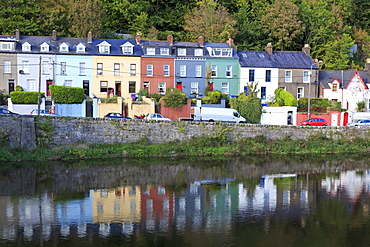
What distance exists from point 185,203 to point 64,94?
25.7 m

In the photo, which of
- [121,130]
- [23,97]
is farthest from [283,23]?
[23,97]

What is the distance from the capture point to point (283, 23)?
2596 inches

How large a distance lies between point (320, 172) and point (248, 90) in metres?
22.5

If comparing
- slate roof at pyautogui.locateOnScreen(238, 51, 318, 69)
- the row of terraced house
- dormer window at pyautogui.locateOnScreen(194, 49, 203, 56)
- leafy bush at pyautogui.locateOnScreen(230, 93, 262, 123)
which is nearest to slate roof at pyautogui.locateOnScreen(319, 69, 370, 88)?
the row of terraced house

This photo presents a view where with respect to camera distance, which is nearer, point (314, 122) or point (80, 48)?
point (314, 122)

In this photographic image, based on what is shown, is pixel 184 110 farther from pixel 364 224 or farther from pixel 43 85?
pixel 364 224

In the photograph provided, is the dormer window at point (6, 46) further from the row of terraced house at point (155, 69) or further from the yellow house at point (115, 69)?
the yellow house at point (115, 69)

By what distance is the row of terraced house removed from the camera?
171 ft

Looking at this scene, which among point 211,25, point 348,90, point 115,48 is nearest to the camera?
point 115,48

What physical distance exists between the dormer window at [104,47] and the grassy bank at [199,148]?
671 inches

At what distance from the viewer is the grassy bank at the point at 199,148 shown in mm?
36719

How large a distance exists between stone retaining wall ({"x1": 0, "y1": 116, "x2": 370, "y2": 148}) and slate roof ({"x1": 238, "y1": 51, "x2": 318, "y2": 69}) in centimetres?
1494

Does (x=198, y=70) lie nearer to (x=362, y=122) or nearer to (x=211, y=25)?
(x=211, y=25)

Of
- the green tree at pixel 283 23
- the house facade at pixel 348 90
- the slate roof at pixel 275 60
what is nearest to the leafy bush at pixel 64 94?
the slate roof at pixel 275 60
